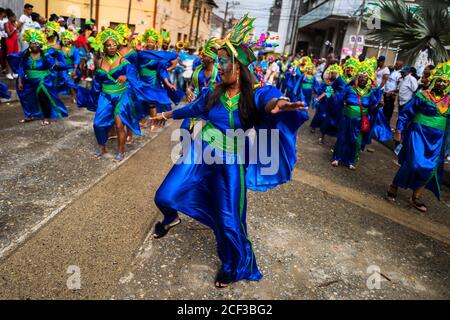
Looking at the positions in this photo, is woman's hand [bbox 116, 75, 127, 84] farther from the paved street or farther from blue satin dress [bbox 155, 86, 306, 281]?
blue satin dress [bbox 155, 86, 306, 281]

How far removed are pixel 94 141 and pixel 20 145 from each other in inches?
45.2

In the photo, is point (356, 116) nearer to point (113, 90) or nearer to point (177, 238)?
point (113, 90)

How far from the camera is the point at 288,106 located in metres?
2.27

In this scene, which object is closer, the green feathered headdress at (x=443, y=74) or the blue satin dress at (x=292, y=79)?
the green feathered headdress at (x=443, y=74)

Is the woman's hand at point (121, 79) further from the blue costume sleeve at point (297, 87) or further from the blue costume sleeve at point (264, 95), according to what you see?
the blue costume sleeve at point (297, 87)

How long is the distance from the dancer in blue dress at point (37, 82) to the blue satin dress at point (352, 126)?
5.65 metres

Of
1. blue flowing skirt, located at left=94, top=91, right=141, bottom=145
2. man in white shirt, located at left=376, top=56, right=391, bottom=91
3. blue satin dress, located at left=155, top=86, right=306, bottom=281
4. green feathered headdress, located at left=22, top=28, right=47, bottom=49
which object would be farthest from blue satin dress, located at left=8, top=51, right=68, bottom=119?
man in white shirt, located at left=376, top=56, right=391, bottom=91

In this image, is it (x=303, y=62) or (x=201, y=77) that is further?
(x=303, y=62)

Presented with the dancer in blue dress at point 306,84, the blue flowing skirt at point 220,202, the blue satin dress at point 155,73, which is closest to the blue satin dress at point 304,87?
the dancer in blue dress at point 306,84

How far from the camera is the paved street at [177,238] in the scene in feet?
9.17

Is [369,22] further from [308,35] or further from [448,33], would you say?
[308,35]

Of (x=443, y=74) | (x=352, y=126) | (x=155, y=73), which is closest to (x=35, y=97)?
(x=155, y=73)

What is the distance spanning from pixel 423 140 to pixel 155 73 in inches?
199

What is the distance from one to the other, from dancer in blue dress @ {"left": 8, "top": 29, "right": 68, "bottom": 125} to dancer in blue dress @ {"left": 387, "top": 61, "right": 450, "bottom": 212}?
20.7 ft
